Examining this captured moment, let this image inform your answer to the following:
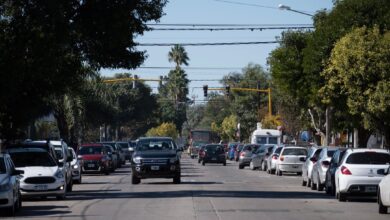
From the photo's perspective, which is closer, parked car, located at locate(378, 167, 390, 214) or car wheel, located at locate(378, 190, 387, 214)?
parked car, located at locate(378, 167, 390, 214)

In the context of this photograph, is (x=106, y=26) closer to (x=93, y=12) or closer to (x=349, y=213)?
(x=93, y=12)

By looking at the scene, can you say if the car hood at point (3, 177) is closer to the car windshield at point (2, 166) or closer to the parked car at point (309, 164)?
the car windshield at point (2, 166)

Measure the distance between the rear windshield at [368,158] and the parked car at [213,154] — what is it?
42.2m

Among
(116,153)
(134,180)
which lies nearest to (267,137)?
(116,153)

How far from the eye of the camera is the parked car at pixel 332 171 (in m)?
30.8

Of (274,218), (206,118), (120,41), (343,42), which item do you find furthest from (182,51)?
(274,218)

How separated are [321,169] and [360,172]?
5.83 metres

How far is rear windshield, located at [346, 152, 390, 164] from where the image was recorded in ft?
95.2

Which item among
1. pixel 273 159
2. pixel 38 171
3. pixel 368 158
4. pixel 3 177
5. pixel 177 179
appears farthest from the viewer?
Answer: pixel 273 159

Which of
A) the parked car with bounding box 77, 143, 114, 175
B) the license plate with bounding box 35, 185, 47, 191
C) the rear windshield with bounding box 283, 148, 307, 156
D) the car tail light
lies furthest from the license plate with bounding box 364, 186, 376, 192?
the parked car with bounding box 77, 143, 114, 175

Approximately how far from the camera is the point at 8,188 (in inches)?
918

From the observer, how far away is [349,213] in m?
24.3

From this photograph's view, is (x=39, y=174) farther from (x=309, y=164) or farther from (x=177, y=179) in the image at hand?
(x=309, y=164)

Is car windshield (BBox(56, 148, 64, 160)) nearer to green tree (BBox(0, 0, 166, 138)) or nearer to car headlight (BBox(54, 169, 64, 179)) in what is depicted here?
green tree (BBox(0, 0, 166, 138))
